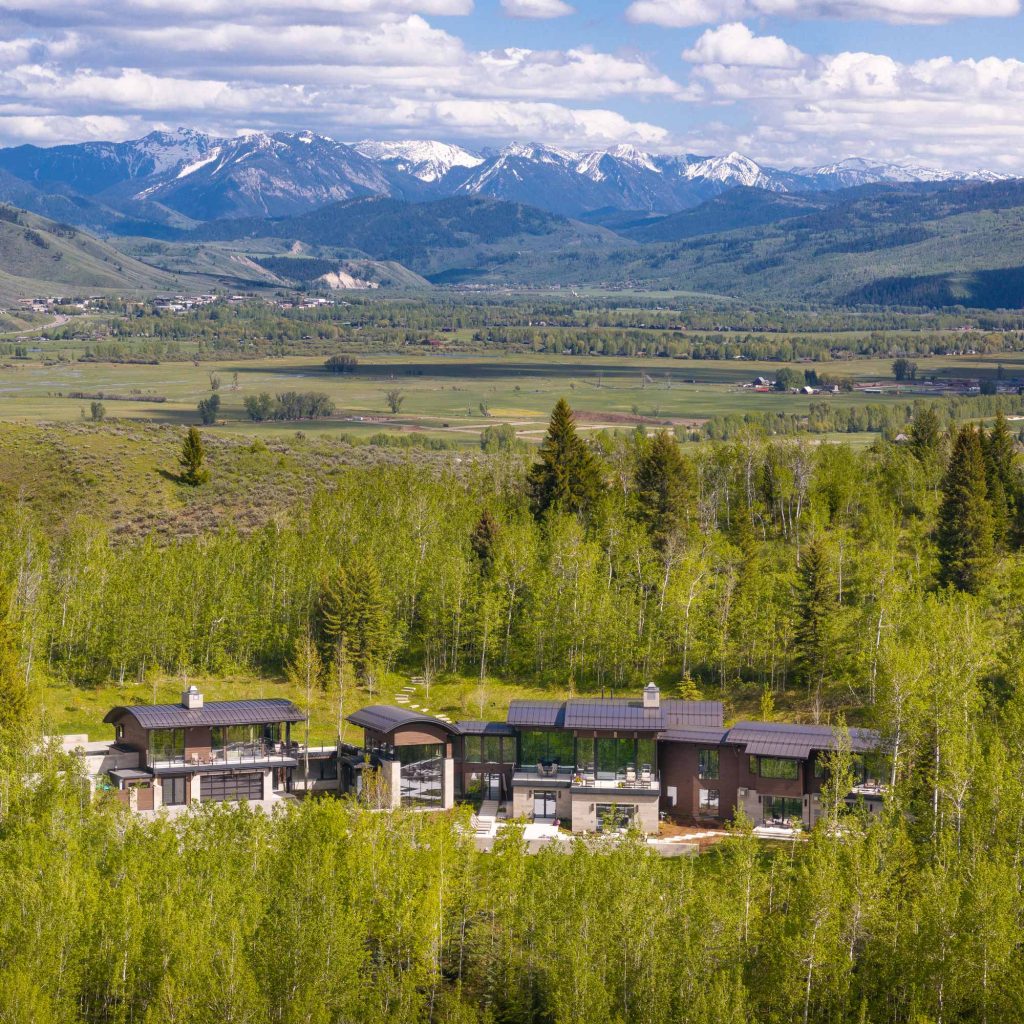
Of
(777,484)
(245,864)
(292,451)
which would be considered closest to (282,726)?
(245,864)

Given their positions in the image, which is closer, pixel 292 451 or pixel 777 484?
pixel 777 484

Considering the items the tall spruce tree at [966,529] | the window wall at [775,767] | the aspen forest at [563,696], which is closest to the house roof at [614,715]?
the window wall at [775,767]

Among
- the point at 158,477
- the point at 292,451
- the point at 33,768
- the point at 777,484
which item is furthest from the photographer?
the point at 292,451

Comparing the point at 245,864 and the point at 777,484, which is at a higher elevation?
the point at 777,484

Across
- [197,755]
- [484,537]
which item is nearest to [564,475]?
[484,537]

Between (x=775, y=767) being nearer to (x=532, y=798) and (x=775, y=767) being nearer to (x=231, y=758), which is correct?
(x=532, y=798)

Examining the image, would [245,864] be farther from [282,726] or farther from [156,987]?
[282,726]
